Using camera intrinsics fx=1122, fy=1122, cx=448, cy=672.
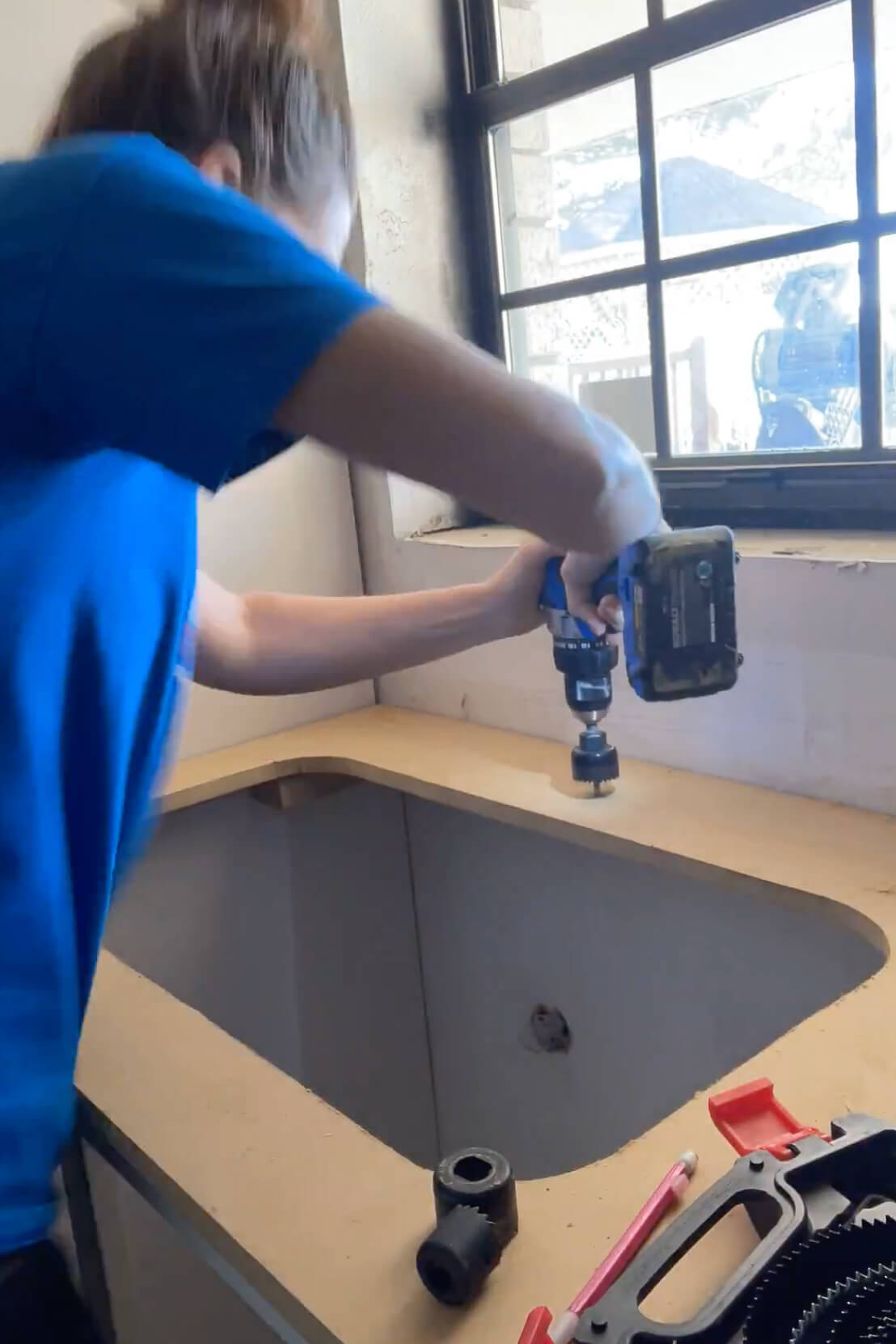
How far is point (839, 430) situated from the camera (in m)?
1.17

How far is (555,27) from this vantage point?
4.54ft

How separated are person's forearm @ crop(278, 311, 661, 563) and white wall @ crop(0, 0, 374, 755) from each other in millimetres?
869

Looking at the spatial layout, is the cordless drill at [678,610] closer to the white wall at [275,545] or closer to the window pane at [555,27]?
the white wall at [275,545]

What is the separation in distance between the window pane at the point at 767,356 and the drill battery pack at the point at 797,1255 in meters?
0.81

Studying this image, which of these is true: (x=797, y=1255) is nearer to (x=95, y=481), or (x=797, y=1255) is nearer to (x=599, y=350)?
(x=95, y=481)

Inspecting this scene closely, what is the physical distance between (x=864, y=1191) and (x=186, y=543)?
0.51 metres

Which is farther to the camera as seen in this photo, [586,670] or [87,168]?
[586,670]

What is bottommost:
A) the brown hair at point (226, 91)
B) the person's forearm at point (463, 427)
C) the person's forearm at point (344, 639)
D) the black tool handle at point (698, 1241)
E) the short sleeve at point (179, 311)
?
the black tool handle at point (698, 1241)

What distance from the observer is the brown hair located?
0.56 m

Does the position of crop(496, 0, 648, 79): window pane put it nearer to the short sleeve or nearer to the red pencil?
the short sleeve

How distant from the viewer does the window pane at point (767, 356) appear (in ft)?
3.76

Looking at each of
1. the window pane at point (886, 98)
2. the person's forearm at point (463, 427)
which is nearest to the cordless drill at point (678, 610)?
the person's forearm at point (463, 427)

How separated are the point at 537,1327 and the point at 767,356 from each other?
3.29ft

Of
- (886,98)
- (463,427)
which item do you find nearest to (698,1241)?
(463,427)
